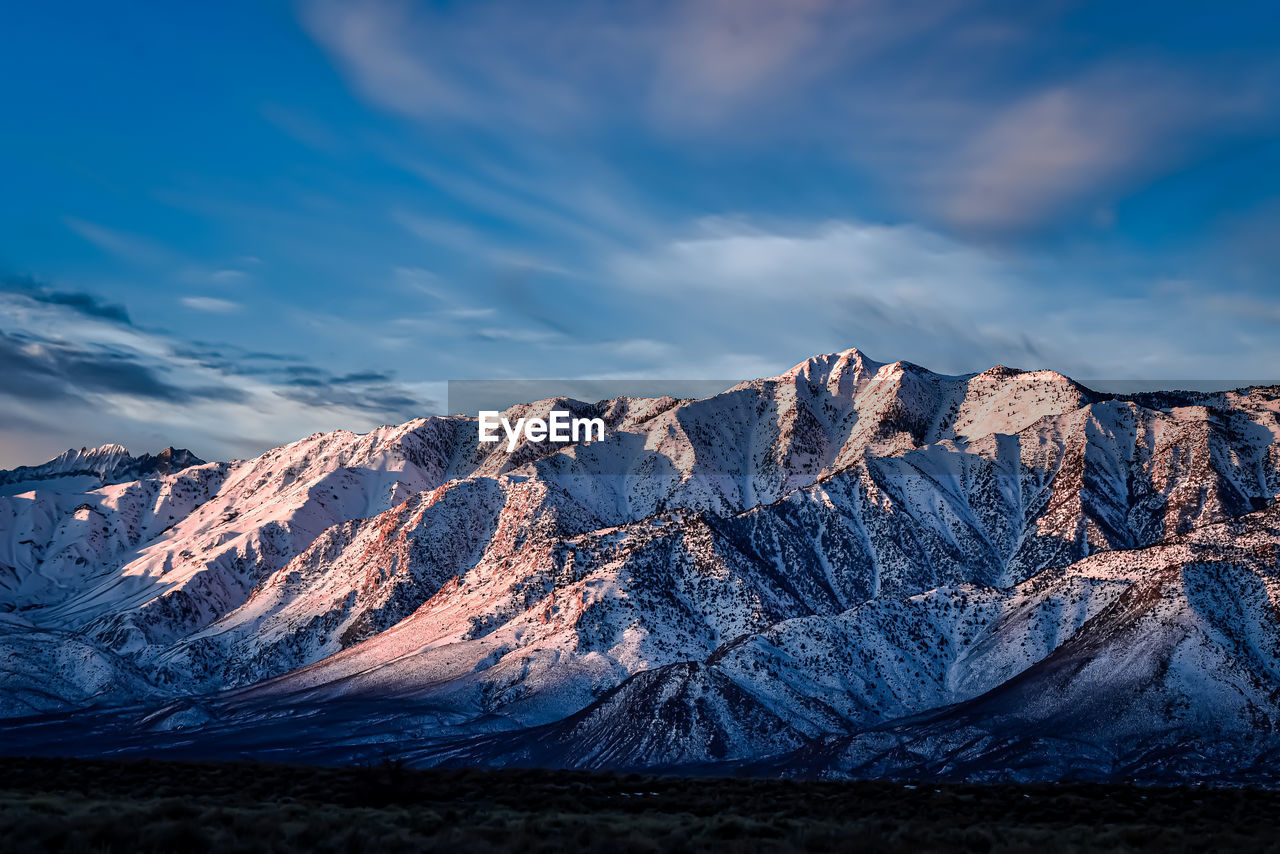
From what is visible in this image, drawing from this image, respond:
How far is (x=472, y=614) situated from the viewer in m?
187

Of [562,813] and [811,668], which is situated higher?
[562,813]

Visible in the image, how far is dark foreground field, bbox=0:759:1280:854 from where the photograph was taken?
24781 millimetres

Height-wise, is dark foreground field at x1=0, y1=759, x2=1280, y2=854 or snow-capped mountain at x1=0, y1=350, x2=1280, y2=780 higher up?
dark foreground field at x1=0, y1=759, x2=1280, y2=854

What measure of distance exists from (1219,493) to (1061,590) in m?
63.5

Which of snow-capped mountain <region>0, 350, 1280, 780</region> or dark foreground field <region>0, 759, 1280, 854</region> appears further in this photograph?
snow-capped mountain <region>0, 350, 1280, 780</region>

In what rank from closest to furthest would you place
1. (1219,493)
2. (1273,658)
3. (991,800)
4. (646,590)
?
(991,800) → (1273,658) → (646,590) → (1219,493)

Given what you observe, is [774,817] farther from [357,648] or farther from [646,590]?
[357,648]

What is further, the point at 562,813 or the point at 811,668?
the point at 811,668

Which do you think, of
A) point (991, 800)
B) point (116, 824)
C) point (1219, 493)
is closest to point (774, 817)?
point (991, 800)

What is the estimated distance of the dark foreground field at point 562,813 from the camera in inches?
976

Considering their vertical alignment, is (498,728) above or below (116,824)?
below

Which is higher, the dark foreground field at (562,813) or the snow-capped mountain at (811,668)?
the dark foreground field at (562,813)

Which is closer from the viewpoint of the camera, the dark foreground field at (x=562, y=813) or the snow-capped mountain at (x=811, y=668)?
the dark foreground field at (x=562, y=813)

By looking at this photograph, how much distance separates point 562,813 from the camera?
113ft
